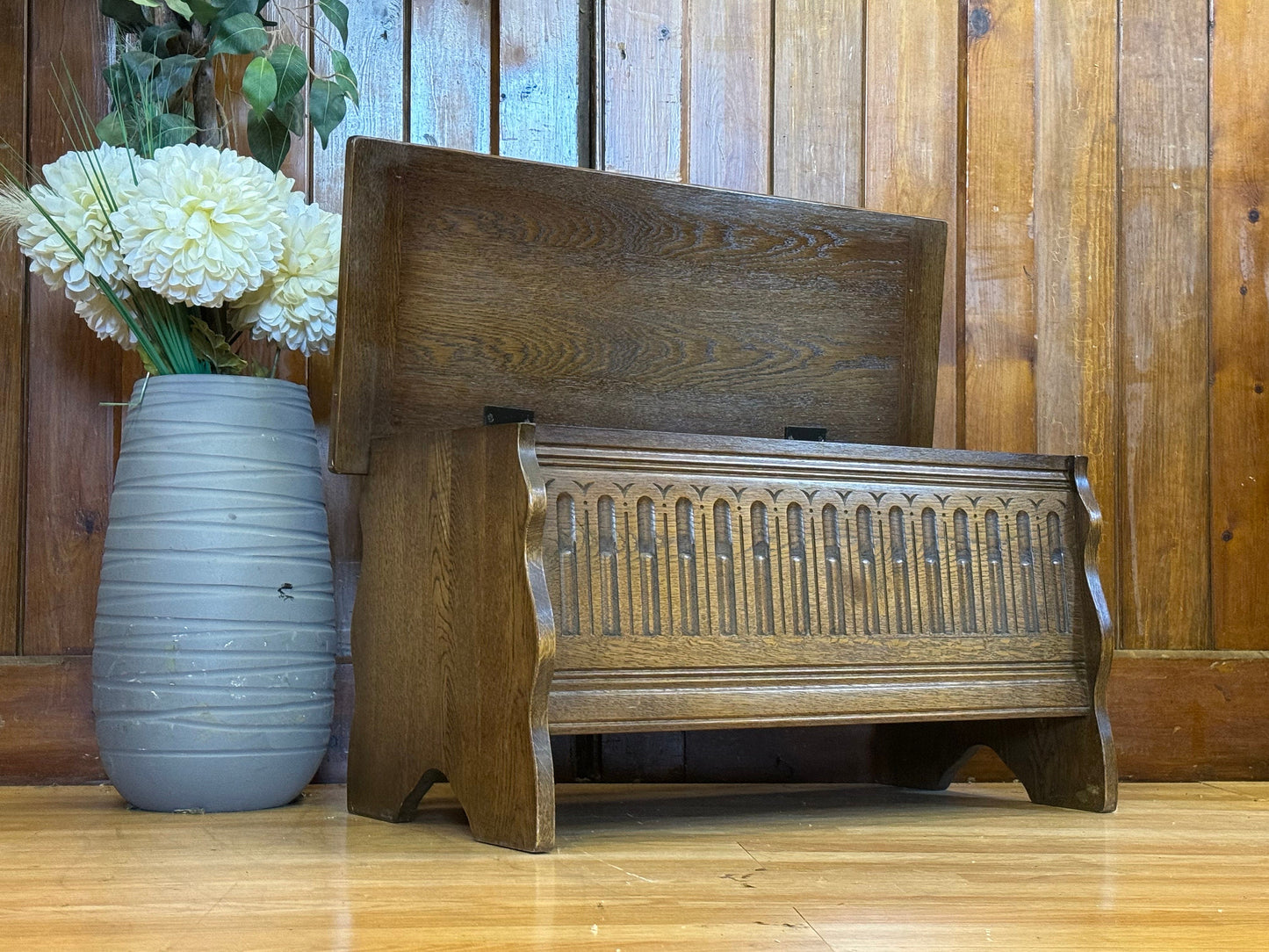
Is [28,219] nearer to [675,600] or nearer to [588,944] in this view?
[675,600]

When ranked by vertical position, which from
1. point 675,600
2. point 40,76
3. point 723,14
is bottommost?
point 675,600

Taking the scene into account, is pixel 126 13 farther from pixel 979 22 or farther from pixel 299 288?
pixel 979 22

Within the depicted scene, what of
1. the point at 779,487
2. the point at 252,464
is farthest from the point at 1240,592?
the point at 252,464

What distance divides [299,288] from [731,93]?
0.77m

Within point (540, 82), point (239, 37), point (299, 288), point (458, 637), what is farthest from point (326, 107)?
point (458, 637)

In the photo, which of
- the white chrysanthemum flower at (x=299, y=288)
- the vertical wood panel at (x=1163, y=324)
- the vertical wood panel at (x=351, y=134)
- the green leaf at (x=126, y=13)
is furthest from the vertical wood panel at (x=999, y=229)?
the green leaf at (x=126, y=13)

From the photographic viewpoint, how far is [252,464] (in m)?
1.64

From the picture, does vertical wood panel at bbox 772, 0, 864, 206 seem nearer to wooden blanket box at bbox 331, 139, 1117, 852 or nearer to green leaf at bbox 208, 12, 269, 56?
wooden blanket box at bbox 331, 139, 1117, 852

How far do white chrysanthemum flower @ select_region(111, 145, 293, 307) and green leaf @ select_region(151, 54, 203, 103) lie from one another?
14 centimetres

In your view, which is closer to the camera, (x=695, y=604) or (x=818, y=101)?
(x=695, y=604)

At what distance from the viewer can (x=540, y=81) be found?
2010 millimetres

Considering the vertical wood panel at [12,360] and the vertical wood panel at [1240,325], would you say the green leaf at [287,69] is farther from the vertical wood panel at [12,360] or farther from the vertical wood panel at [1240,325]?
the vertical wood panel at [1240,325]

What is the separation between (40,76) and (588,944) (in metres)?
1.52

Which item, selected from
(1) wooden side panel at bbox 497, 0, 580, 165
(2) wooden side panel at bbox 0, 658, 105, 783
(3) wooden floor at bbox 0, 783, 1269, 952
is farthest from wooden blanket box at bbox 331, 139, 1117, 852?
(2) wooden side panel at bbox 0, 658, 105, 783
